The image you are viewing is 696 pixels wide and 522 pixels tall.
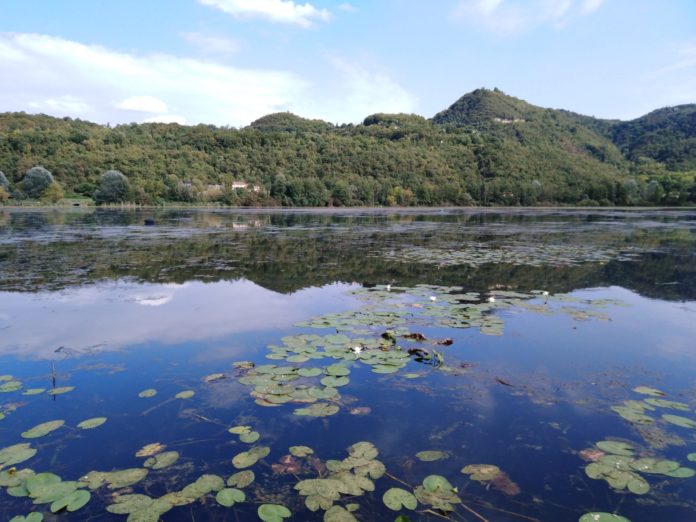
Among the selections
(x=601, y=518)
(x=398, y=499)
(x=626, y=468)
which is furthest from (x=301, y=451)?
(x=626, y=468)

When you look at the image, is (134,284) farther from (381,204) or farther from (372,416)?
(381,204)

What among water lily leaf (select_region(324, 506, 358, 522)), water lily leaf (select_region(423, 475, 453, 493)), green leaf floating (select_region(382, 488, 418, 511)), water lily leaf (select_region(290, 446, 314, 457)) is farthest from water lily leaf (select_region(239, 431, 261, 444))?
water lily leaf (select_region(423, 475, 453, 493))

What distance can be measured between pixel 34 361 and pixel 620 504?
6245mm

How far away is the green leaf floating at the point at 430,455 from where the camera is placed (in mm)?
3512

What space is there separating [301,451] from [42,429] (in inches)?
90.1

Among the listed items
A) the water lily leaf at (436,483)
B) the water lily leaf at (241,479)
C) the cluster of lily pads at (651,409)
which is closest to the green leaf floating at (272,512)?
the water lily leaf at (241,479)

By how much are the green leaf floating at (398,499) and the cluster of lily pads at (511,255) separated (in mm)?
10098

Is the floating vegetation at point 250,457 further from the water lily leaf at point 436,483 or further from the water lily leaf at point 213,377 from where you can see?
the water lily leaf at point 213,377

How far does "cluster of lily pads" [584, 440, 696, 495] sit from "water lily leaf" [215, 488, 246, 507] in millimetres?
2521

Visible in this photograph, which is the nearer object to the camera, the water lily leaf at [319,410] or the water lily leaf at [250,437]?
the water lily leaf at [250,437]

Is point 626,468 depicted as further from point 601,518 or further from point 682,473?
point 601,518

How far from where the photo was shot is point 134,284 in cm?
1016

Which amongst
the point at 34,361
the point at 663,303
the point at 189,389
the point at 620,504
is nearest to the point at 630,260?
the point at 663,303

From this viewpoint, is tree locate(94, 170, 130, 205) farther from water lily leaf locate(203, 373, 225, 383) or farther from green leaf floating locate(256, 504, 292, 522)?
green leaf floating locate(256, 504, 292, 522)
